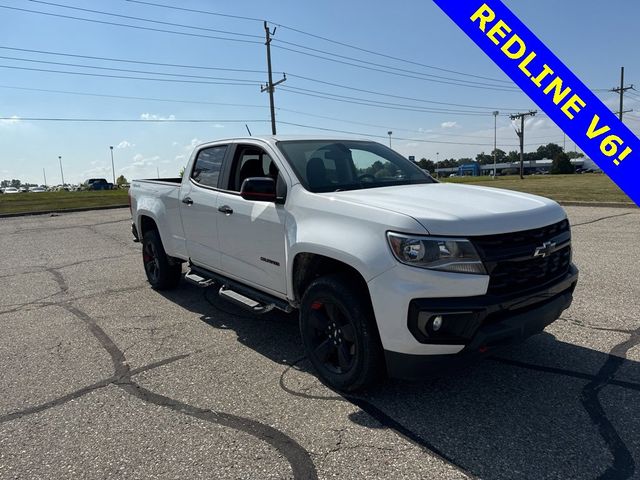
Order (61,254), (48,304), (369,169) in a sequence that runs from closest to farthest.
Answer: (369,169), (48,304), (61,254)

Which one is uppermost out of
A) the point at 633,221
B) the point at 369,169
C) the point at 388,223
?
the point at 369,169

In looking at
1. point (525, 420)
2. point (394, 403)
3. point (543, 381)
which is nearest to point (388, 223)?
point (394, 403)

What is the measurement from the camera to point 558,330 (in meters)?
4.35

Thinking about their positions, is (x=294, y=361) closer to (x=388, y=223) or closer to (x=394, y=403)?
(x=394, y=403)

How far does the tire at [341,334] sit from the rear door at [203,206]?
1674 millimetres

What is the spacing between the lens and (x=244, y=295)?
4.36m

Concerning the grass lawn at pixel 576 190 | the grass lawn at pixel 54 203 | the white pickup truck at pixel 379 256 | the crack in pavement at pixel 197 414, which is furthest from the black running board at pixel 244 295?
the grass lawn at pixel 54 203

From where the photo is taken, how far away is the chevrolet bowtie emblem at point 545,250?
3043mm

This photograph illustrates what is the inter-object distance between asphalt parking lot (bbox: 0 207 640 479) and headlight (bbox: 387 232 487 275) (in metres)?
1.02

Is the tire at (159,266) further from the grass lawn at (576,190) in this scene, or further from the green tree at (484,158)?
the green tree at (484,158)

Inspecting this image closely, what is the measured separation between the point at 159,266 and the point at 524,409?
4.77m

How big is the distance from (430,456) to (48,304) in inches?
211

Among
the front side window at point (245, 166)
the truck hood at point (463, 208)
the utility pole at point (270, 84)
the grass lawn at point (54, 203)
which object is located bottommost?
the grass lawn at point (54, 203)

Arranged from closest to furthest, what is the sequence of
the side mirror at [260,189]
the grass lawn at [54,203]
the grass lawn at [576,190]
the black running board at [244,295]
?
the side mirror at [260,189] < the black running board at [244,295] < the grass lawn at [576,190] < the grass lawn at [54,203]
